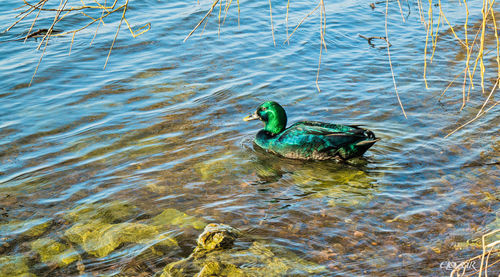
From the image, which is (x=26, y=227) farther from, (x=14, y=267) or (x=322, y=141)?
(x=322, y=141)

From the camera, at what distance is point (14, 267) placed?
4.45 metres

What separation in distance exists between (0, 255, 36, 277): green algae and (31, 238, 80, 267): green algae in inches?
5.9

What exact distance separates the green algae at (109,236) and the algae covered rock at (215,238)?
28cm

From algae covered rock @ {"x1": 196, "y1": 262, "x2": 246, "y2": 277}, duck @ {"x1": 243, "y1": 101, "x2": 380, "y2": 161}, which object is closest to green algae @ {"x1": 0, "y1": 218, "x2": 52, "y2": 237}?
algae covered rock @ {"x1": 196, "y1": 262, "x2": 246, "y2": 277}

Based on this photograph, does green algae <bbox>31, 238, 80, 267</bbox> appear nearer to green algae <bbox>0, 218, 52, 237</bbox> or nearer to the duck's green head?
green algae <bbox>0, 218, 52, 237</bbox>

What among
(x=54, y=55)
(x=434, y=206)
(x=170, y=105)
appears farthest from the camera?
(x=54, y=55)

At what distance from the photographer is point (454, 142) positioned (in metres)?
6.58

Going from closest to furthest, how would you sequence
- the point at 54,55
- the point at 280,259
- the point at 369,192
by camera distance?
the point at 280,259, the point at 369,192, the point at 54,55

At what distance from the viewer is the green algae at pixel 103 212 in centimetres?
519

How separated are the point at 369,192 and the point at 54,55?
636cm

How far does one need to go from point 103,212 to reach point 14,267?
40.8 inches

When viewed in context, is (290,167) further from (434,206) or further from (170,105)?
(170,105)

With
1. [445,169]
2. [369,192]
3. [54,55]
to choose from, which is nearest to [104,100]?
[54,55]

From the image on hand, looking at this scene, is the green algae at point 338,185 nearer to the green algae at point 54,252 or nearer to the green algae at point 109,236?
the green algae at point 109,236
